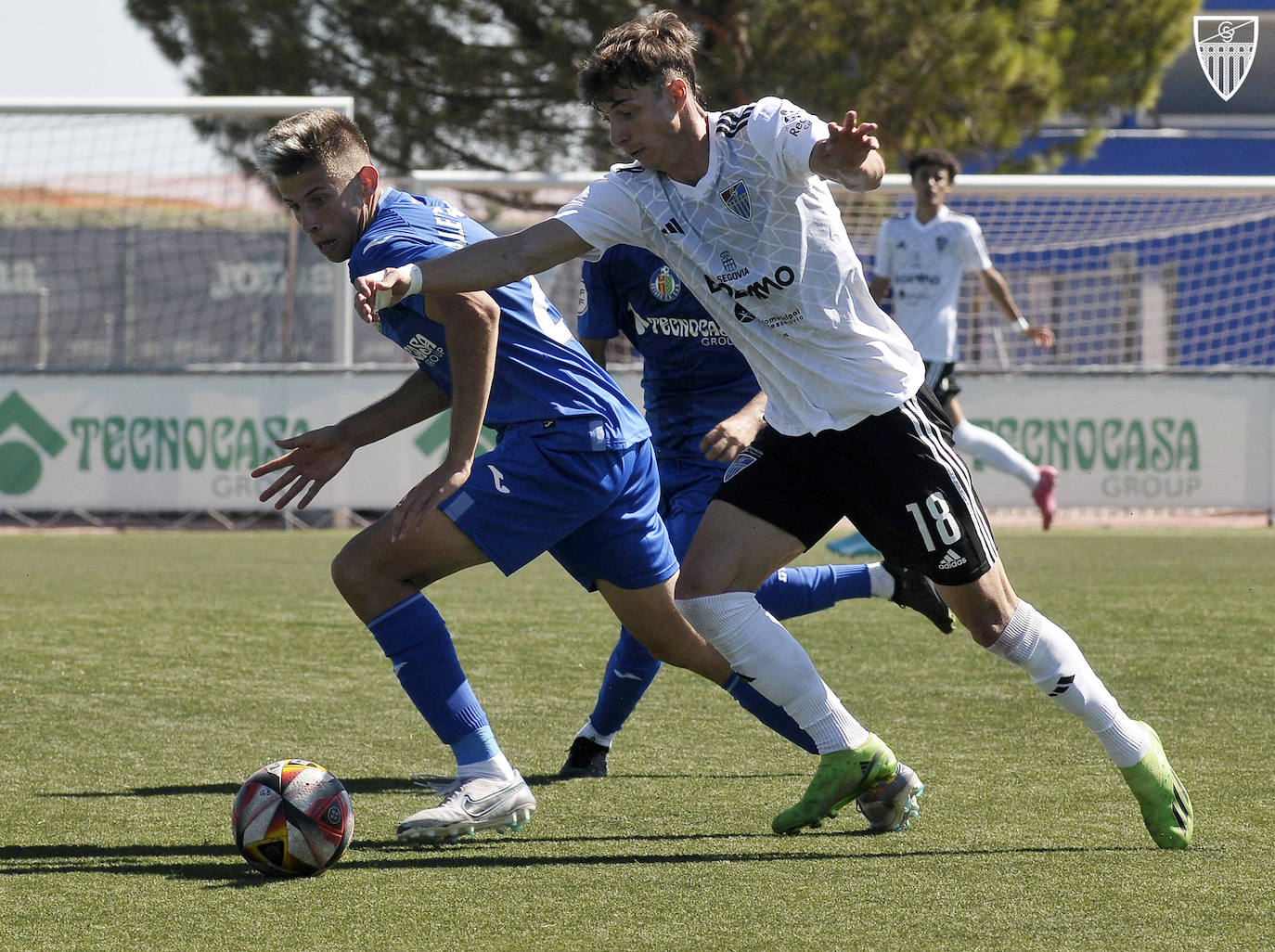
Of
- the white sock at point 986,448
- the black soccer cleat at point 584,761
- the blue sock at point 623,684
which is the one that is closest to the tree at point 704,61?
the white sock at point 986,448

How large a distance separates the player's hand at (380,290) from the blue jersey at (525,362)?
512mm

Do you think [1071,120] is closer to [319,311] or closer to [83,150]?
[319,311]

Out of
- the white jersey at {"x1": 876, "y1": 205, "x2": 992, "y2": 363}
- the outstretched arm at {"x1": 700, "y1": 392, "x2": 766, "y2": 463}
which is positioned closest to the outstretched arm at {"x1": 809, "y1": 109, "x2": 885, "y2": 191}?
the outstretched arm at {"x1": 700, "y1": 392, "x2": 766, "y2": 463}

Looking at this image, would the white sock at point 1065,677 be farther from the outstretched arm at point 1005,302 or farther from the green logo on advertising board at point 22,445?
→ the green logo on advertising board at point 22,445

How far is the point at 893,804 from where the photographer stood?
408 centimetres

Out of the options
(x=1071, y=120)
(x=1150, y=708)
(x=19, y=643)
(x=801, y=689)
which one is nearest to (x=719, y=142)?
(x=801, y=689)

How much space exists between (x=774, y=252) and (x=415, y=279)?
0.84m

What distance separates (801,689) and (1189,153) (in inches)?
881

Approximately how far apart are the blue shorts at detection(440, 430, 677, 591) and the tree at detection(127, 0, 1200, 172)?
1311 cm

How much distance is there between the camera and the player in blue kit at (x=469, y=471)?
3963mm

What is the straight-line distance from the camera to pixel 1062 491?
522 inches

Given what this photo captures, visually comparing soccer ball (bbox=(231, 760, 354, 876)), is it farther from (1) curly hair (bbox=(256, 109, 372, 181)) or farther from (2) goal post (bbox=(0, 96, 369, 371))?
(2) goal post (bbox=(0, 96, 369, 371))

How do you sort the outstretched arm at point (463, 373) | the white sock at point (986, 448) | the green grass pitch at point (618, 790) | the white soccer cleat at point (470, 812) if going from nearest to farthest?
the green grass pitch at point (618, 790) → the outstretched arm at point (463, 373) → the white soccer cleat at point (470, 812) → the white sock at point (986, 448)

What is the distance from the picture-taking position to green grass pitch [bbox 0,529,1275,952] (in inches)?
128
